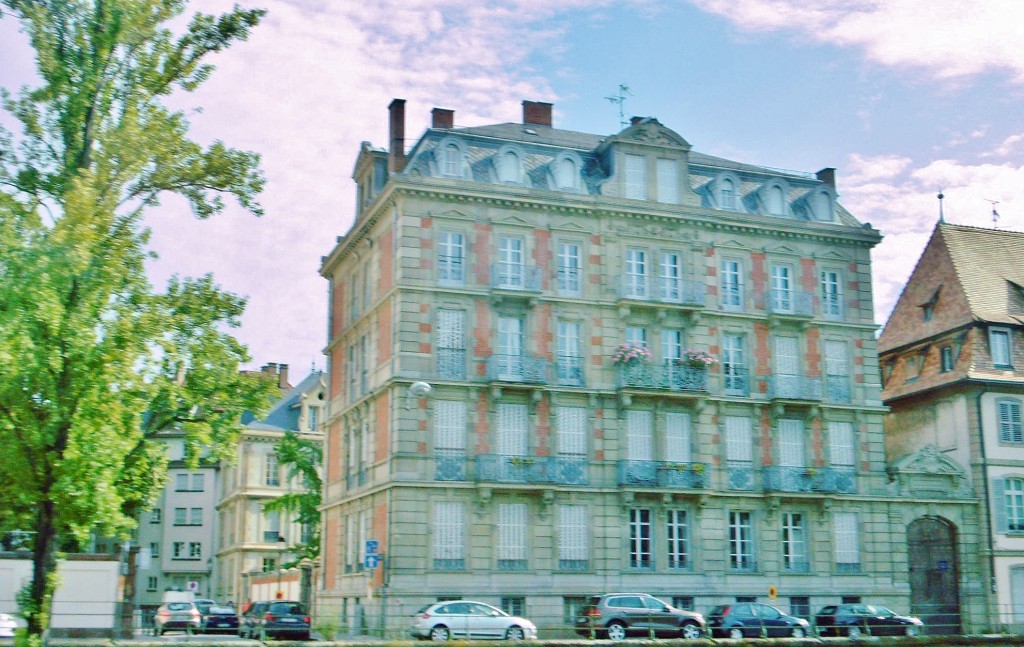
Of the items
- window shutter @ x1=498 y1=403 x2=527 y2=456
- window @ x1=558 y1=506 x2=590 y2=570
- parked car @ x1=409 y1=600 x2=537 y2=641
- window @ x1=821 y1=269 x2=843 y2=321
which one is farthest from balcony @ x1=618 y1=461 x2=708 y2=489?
window @ x1=821 y1=269 x2=843 y2=321

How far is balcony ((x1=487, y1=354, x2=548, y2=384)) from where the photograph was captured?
3903 cm

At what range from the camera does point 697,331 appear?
42.1 m

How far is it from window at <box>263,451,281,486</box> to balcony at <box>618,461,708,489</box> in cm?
3903

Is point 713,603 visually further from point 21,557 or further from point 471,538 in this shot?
point 21,557

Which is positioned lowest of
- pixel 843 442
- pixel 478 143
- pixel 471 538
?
pixel 471 538

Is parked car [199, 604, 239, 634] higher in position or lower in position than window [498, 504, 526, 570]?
lower

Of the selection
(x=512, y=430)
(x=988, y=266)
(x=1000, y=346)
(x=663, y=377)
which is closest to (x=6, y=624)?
(x=512, y=430)

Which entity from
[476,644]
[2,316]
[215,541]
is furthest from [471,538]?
[215,541]

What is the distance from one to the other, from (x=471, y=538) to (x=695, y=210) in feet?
45.1

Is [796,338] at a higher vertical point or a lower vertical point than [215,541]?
higher

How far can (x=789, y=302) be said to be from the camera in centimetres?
4384

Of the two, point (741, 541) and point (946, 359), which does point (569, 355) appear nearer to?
point (741, 541)

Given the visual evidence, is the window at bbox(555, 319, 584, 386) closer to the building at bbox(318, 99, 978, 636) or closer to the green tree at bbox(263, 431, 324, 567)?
the building at bbox(318, 99, 978, 636)

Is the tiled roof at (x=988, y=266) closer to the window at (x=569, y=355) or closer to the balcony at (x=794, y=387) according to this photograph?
the balcony at (x=794, y=387)
